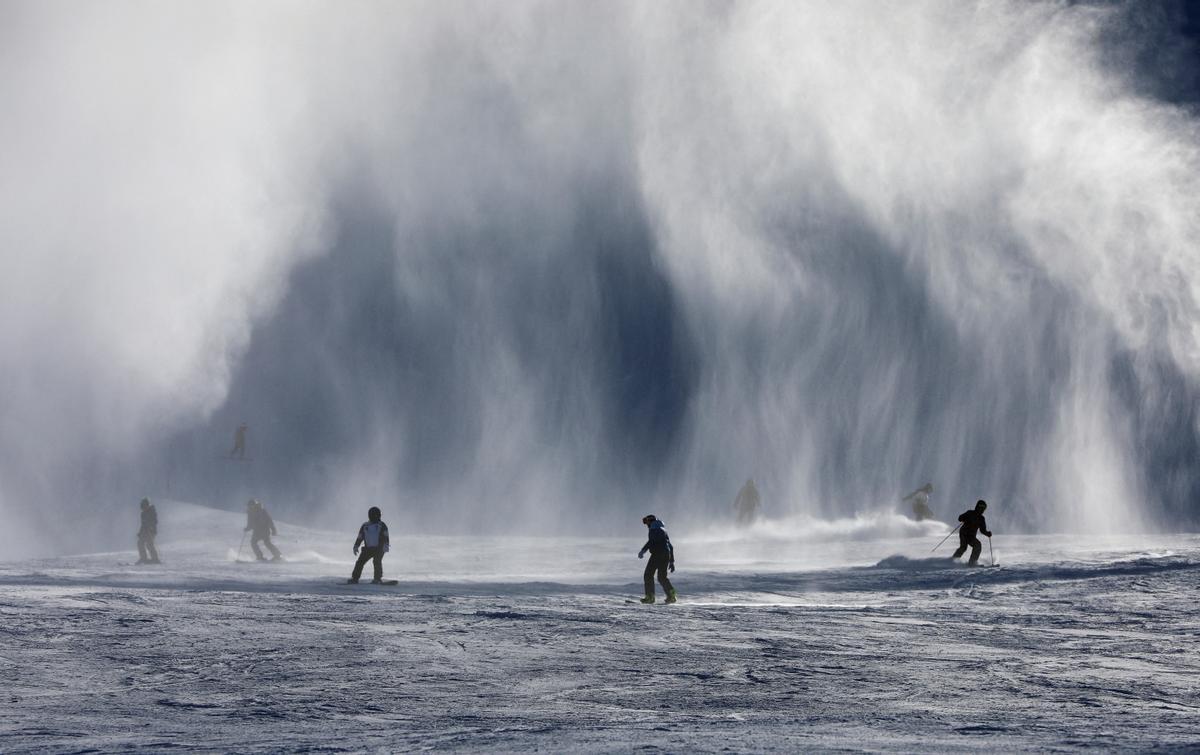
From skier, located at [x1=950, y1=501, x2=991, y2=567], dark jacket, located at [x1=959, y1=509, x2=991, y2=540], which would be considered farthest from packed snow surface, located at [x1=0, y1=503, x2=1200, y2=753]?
dark jacket, located at [x1=959, y1=509, x2=991, y2=540]

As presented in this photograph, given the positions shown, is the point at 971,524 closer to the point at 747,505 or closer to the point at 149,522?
the point at 747,505

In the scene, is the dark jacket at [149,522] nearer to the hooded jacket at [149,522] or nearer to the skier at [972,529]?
the hooded jacket at [149,522]

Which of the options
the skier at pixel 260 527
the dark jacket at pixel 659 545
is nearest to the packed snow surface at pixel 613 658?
the dark jacket at pixel 659 545

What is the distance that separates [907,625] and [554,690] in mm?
6483

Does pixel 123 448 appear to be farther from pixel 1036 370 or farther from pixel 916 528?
pixel 1036 370

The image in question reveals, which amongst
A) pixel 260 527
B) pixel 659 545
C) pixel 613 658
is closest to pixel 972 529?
pixel 659 545

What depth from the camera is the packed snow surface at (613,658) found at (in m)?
9.38

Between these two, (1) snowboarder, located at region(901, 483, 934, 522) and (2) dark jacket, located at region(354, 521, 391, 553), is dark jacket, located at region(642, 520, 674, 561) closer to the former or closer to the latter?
(2) dark jacket, located at region(354, 521, 391, 553)

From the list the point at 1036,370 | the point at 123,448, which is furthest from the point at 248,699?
the point at 1036,370

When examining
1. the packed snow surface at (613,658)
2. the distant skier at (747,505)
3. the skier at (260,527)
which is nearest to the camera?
the packed snow surface at (613,658)

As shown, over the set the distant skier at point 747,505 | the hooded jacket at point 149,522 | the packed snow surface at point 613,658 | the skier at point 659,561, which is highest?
the distant skier at point 747,505

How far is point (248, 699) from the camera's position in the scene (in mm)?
10852

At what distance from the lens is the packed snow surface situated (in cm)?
938

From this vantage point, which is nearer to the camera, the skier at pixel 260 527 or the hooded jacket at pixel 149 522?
the hooded jacket at pixel 149 522
